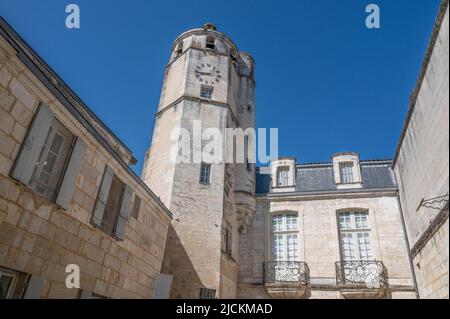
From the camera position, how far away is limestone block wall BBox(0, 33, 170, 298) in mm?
3768

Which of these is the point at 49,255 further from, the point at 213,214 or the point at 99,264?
the point at 213,214

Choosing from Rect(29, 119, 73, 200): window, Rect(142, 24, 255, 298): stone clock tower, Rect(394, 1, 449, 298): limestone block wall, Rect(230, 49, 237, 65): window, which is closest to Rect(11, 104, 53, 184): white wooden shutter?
Rect(29, 119, 73, 200): window

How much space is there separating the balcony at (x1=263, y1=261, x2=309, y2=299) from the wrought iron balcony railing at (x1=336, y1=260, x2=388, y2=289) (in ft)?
3.63

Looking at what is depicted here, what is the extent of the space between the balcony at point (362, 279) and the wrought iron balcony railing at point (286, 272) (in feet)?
3.54

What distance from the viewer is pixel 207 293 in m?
8.62

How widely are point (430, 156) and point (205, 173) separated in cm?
627

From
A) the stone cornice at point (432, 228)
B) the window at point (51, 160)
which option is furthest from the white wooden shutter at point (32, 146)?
the stone cornice at point (432, 228)

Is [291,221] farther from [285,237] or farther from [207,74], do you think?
[207,74]

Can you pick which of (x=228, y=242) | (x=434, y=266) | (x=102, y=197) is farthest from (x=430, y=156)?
(x=102, y=197)

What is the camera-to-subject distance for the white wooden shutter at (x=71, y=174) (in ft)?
14.9

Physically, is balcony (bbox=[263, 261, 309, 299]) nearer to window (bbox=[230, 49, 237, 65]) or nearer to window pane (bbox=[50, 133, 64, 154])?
window pane (bbox=[50, 133, 64, 154])
